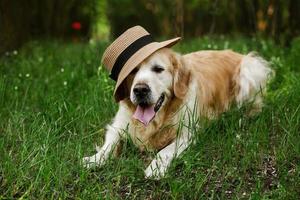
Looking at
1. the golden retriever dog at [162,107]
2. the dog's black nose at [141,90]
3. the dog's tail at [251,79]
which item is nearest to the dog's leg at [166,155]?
the golden retriever dog at [162,107]

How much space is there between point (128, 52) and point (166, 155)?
77 centimetres

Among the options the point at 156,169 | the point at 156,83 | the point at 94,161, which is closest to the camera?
the point at 156,169

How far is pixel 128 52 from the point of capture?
449 cm

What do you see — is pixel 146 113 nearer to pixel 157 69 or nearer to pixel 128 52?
pixel 157 69

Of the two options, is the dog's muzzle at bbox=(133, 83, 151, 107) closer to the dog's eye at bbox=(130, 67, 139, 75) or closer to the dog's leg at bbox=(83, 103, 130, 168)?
the dog's eye at bbox=(130, 67, 139, 75)

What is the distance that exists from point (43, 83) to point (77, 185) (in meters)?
2.53

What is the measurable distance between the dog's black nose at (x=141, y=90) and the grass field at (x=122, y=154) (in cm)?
39

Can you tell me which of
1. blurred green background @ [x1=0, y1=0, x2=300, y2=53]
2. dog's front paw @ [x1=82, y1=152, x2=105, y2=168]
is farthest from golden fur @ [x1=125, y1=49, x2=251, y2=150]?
blurred green background @ [x1=0, y1=0, x2=300, y2=53]

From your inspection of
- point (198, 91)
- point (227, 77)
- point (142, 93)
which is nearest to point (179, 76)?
point (198, 91)

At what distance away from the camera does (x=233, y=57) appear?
18.8 ft

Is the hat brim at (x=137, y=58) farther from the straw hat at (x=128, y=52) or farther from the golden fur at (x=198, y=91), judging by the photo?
the golden fur at (x=198, y=91)

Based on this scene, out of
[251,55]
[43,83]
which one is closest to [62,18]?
[43,83]

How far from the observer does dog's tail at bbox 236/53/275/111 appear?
5.48 meters

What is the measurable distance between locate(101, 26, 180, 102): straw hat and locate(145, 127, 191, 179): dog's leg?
55cm
